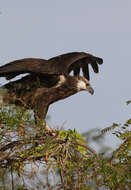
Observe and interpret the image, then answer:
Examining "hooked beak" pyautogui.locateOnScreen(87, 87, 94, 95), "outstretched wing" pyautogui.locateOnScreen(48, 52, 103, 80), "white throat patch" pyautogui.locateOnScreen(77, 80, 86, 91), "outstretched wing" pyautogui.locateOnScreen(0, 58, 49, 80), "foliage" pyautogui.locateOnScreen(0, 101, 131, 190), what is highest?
"outstretched wing" pyautogui.locateOnScreen(48, 52, 103, 80)

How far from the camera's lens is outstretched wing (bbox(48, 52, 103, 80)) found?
19.7 ft

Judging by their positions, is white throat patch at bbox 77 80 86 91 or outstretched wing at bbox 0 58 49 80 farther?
white throat patch at bbox 77 80 86 91

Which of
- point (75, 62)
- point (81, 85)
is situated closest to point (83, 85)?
point (81, 85)

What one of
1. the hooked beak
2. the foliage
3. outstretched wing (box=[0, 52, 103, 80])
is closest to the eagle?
outstretched wing (box=[0, 52, 103, 80])

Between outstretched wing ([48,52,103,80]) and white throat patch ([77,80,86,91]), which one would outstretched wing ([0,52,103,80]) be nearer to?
outstretched wing ([48,52,103,80])

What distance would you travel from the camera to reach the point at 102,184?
12.0 feet

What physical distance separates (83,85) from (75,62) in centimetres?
60

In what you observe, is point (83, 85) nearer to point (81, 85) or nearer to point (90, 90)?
point (81, 85)

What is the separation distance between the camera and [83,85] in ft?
22.5

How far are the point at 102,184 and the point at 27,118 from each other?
1134 mm

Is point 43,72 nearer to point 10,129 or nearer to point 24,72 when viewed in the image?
point 24,72

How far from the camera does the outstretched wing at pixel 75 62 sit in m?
5.99

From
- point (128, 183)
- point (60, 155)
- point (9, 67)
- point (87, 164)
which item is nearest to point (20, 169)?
point (60, 155)

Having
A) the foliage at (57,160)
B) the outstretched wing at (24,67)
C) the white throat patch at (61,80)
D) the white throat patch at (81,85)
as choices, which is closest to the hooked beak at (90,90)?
the white throat patch at (81,85)
